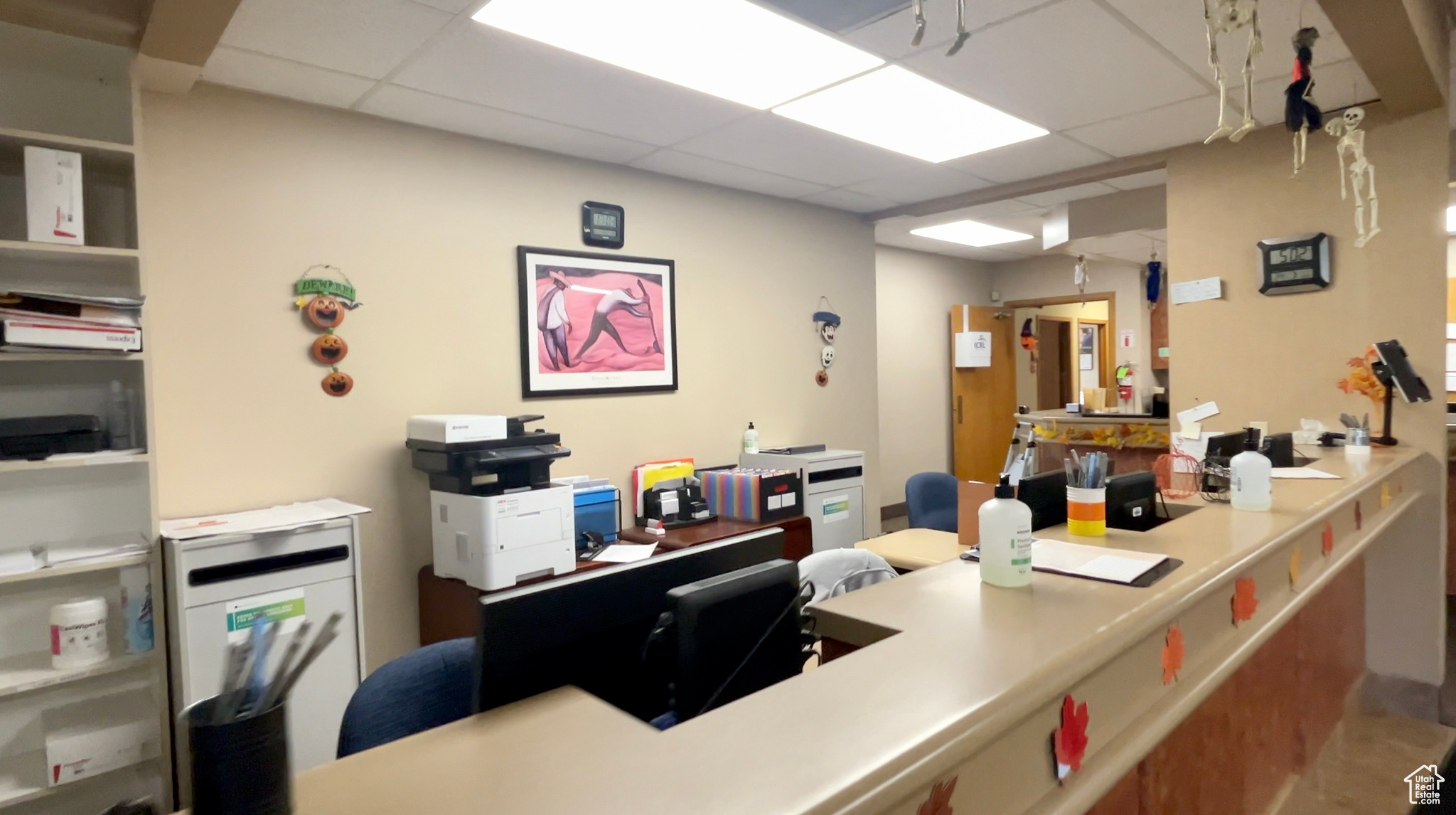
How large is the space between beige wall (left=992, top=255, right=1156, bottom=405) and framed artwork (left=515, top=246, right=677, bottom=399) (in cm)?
472

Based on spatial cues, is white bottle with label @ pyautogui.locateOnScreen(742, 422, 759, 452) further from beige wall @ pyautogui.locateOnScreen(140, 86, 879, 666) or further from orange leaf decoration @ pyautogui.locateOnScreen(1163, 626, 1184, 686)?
orange leaf decoration @ pyautogui.locateOnScreen(1163, 626, 1184, 686)

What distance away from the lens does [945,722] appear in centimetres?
85

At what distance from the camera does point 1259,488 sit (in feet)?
6.54

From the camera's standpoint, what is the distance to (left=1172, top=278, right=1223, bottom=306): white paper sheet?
370cm

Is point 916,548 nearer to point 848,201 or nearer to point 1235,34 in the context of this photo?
point 1235,34

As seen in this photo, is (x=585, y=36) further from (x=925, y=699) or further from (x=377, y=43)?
(x=925, y=699)

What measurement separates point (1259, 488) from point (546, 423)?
9.03 ft

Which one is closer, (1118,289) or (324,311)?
(324,311)

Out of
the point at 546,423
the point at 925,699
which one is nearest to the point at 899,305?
the point at 546,423

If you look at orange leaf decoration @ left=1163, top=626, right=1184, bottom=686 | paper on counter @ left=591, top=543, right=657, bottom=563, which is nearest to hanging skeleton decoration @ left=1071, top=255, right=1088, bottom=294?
paper on counter @ left=591, top=543, right=657, bottom=563

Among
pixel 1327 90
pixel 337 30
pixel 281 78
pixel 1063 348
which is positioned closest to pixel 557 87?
pixel 337 30

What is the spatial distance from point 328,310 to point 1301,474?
352 centimetres

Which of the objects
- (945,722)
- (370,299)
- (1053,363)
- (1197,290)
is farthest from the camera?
(1053,363)

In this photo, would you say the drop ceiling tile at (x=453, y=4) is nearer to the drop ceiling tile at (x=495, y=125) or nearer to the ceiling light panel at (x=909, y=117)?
the drop ceiling tile at (x=495, y=125)
